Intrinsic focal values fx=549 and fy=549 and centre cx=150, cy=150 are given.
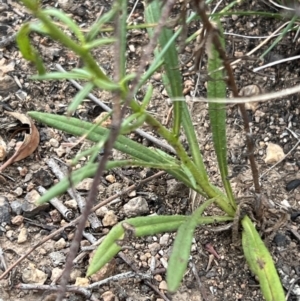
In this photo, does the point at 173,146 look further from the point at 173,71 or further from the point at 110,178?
the point at 110,178

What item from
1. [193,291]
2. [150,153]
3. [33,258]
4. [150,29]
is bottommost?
[193,291]

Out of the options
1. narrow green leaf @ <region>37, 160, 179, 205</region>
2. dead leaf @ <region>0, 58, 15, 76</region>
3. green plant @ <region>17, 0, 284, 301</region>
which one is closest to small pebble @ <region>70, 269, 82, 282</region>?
green plant @ <region>17, 0, 284, 301</region>

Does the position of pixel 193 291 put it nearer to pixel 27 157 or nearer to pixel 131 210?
pixel 131 210

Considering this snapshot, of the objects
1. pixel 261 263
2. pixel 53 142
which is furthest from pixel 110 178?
pixel 261 263

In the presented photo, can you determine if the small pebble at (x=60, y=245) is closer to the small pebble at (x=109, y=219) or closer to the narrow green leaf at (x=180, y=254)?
the small pebble at (x=109, y=219)

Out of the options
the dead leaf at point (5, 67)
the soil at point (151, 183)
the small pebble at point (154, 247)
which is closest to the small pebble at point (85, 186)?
the soil at point (151, 183)

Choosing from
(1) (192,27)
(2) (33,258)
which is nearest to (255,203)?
(2) (33,258)
